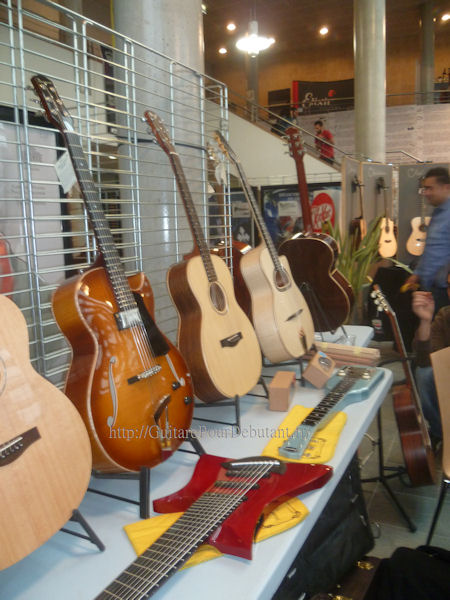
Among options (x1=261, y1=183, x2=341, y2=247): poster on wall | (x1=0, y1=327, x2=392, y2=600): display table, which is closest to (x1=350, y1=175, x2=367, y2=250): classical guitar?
(x1=261, y1=183, x2=341, y2=247): poster on wall

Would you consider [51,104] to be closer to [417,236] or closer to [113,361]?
[113,361]

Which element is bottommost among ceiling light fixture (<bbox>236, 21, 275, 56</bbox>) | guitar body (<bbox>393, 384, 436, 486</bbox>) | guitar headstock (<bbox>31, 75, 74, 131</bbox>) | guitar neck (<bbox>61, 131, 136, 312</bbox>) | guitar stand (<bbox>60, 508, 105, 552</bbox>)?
guitar body (<bbox>393, 384, 436, 486</bbox>)

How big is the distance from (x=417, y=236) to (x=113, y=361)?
23.6 feet

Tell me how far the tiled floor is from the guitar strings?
133cm

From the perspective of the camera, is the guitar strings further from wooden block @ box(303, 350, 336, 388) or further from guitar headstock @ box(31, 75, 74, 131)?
guitar headstock @ box(31, 75, 74, 131)

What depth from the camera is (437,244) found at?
3.27 m

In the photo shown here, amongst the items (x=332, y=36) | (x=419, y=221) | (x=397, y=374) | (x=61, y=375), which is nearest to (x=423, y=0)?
(x=332, y=36)

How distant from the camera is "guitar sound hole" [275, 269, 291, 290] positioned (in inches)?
82.4

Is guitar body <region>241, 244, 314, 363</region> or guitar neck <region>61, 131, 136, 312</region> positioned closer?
guitar neck <region>61, 131, 136, 312</region>

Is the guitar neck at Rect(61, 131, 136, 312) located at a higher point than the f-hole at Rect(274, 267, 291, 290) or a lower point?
higher

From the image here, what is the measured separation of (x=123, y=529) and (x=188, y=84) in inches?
73.6

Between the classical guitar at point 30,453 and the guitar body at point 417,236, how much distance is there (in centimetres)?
722

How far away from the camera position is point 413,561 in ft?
4.20

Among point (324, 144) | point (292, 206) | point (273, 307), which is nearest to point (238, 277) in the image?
point (273, 307)
